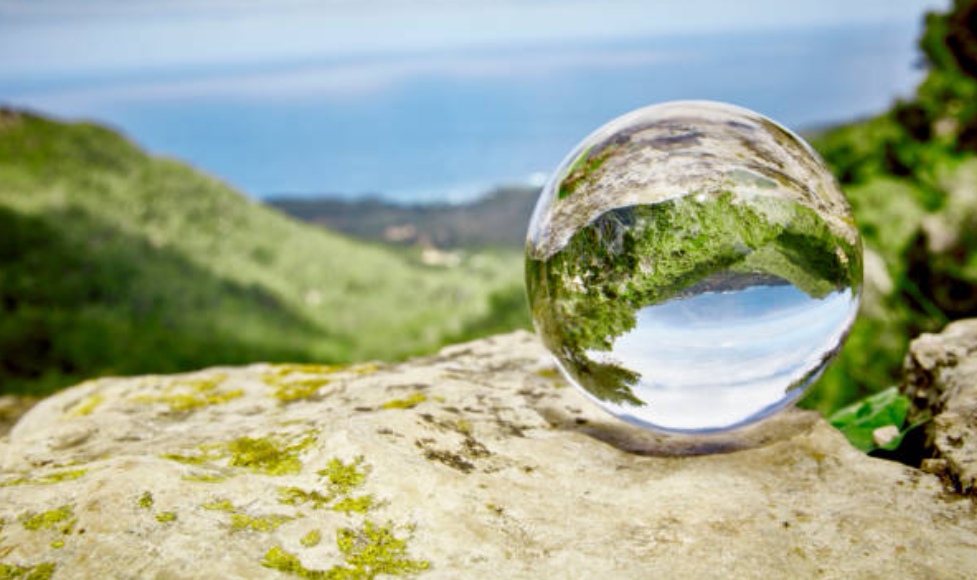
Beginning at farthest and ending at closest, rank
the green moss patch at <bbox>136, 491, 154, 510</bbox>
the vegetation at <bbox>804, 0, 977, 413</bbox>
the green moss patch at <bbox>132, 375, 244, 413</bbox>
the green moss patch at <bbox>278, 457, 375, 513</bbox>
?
the vegetation at <bbox>804, 0, 977, 413</bbox> < the green moss patch at <bbox>132, 375, 244, 413</bbox> < the green moss patch at <bbox>278, 457, 375, 513</bbox> < the green moss patch at <bbox>136, 491, 154, 510</bbox>

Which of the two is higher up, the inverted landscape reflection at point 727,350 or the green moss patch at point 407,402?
the inverted landscape reflection at point 727,350

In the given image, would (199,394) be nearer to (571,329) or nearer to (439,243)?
(571,329)

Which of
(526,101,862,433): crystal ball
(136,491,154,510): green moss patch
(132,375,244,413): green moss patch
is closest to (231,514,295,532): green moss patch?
(136,491,154,510): green moss patch

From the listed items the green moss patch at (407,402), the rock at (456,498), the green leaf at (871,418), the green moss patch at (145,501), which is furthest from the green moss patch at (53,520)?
the green leaf at (871,418)

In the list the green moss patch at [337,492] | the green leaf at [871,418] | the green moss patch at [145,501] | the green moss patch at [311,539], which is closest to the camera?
the green moss patch at [311,539]

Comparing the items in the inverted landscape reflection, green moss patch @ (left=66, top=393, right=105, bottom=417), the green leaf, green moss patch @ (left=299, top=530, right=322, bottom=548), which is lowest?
the green leaf

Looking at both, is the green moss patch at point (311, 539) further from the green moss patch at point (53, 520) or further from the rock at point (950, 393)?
the rock at point (950, 393)

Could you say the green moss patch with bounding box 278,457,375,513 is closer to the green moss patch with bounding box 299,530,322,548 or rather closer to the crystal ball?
the green moss patch with bounding box 299,530,322,548
